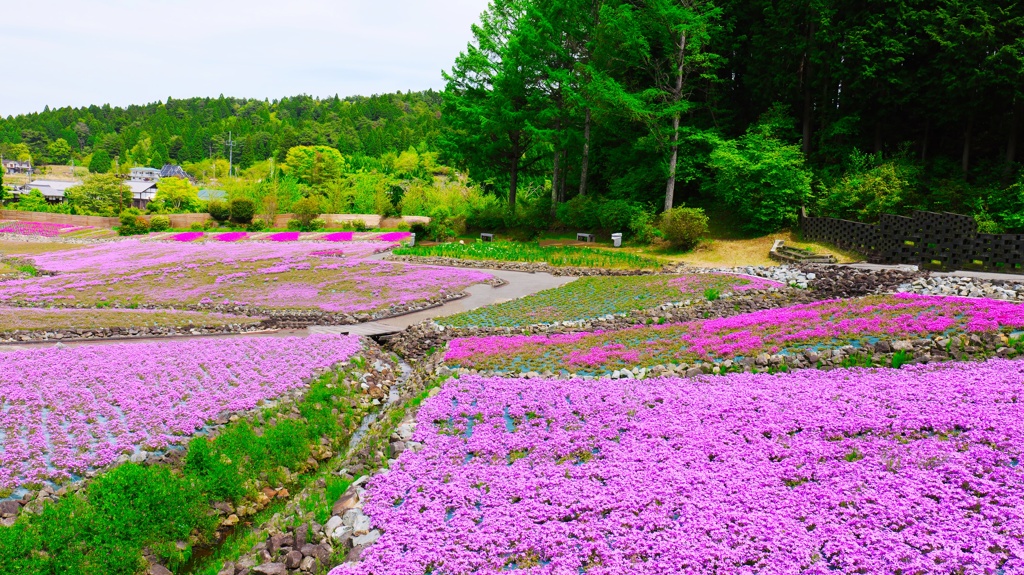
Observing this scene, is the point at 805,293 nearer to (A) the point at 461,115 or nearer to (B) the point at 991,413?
(B) the point at 991,413

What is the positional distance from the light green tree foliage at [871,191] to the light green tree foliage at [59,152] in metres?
187

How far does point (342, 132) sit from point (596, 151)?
100376 millimetres

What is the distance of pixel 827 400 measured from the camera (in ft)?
26.2

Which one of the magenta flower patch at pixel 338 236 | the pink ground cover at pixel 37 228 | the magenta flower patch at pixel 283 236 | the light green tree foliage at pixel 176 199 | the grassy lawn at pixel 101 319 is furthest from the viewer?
the light green tree foliage at pixel 176 199

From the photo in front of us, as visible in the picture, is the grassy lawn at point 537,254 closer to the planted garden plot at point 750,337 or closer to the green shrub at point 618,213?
the green shrub at point 618,213

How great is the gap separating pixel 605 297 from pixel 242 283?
14.2 m

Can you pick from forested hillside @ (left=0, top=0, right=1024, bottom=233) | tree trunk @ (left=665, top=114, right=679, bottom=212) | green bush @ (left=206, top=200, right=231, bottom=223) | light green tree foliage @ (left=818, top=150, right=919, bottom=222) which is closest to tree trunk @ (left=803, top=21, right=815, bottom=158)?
forested hillside @ (left=0, top=0, right=1024, bottom=233)

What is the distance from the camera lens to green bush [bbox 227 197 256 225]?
171ft

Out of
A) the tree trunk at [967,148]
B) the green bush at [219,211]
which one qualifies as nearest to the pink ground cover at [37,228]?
Answer: the green bush at [219,211]

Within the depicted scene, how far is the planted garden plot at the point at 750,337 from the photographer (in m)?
10.7

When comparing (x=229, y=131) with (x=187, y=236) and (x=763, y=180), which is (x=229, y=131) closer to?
(x=187, y=236)

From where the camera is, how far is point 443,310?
18.4 metres

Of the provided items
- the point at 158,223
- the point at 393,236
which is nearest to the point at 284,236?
the point at 393,236

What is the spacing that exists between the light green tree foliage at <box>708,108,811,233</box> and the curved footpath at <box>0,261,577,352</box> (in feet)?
39.9
